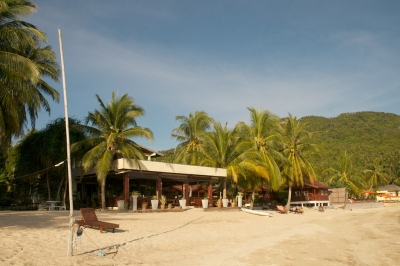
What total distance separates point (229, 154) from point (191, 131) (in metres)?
8.24

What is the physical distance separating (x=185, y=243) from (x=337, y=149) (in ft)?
227

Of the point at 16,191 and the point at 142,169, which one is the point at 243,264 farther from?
the point at 16,191

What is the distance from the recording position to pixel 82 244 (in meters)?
10.1

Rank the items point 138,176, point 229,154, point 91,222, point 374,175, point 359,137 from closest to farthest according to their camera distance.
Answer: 1. point 91,222
2. point 138,176
3. point 229,154
4. point 374,175
5. point 359,137

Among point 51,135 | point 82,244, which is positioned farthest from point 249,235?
point 51,135

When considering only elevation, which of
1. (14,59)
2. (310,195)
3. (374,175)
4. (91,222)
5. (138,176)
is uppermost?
(14,59)

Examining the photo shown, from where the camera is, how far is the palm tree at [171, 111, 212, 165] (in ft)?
109

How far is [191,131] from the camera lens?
34125mm

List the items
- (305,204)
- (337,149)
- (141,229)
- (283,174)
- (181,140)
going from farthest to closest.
Answer: (337,149), (305,204), (181,140), (283,174), (141,229)

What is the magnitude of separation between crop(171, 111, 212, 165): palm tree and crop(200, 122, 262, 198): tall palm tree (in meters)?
6.05

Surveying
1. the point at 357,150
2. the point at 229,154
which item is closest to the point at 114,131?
the point at 229,154

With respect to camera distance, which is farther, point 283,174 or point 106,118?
point 283,174

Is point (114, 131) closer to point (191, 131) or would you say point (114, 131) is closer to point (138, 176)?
point (138, 176)

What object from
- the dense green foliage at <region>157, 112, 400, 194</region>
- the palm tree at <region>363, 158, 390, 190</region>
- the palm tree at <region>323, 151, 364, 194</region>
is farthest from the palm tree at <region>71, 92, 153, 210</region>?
the palm tree at <region>363, 158, 390, 190</region>
